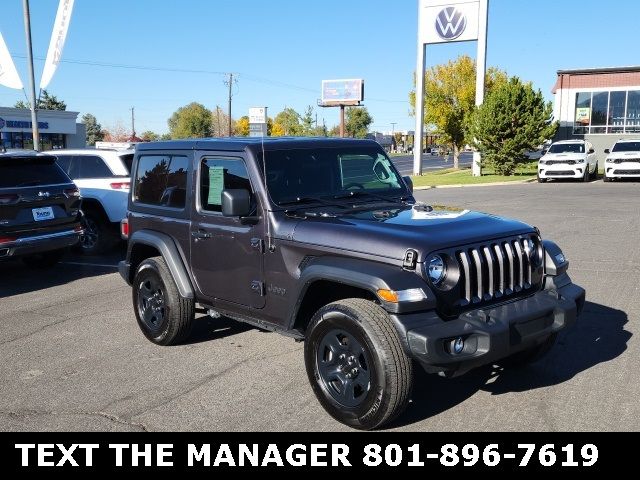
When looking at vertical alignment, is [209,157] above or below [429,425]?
above

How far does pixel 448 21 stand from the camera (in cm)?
3241

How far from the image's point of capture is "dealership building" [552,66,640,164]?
39500mm

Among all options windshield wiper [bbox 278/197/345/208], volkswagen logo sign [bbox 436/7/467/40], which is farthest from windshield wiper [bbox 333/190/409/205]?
volkswagen logo sign [bbox 436/7/467/40]

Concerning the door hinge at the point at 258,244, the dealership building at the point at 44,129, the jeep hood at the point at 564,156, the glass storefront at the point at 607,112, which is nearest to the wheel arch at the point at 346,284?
the door hinge at the point at 258,244

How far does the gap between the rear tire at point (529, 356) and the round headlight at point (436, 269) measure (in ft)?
4.53

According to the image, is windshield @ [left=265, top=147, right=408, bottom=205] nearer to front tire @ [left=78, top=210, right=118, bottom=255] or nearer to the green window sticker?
the green window sticker

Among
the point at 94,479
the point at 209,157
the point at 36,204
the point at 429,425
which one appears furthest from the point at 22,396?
the point at 36,204

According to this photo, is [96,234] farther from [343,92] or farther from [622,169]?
[343,92]

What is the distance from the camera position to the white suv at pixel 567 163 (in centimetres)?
2492

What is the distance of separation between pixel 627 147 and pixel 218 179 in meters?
24.4

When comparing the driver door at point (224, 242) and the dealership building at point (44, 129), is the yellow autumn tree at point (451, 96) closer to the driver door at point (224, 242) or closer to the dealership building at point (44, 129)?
the dealership building at point (44, 129)

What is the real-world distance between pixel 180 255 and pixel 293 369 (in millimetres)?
1390

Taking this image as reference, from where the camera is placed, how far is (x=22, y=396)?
4559 millimetres

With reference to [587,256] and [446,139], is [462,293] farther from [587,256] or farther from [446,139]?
[446,139]
